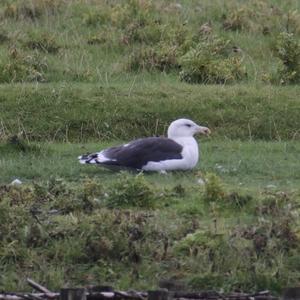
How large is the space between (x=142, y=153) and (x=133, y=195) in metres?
2.13

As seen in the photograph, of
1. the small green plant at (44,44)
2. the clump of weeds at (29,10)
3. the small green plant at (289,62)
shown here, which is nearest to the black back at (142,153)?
the small green plant at (289,62)

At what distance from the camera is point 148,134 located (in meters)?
15.9

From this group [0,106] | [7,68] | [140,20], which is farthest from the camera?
[140,20]

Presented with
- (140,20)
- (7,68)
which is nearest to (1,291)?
(7,68)

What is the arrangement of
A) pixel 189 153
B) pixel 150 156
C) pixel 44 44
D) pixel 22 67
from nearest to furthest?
pixel 150 156 < pixel 189 153 < pixel 22 67 < pixel 44 44

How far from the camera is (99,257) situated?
9.83 metres

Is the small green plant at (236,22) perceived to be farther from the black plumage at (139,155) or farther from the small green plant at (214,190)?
the small green plant at (214,190)

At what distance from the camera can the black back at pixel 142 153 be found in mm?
13258

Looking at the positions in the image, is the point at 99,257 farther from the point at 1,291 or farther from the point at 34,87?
the point at 34,87

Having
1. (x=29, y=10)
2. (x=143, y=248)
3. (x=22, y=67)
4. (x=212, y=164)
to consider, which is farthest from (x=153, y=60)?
(x=143, y=248)

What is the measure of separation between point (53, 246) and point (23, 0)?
11272 mm

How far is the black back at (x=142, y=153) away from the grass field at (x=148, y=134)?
262 millimetres

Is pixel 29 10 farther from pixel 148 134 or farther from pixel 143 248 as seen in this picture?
pixel 143 248

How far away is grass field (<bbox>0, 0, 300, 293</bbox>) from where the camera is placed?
32.1 feet
